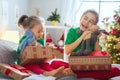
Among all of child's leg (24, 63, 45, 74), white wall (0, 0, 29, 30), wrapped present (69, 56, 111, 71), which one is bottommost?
child's leg (24, 63, 45, 74)

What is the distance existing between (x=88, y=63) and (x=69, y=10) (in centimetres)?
306

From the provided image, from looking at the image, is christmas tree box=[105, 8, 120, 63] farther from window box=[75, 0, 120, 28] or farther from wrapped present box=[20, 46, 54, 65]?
wrapped present box=[20, 46, 54, 65]

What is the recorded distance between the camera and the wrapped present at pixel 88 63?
133 centimetres

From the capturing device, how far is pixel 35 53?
171cm

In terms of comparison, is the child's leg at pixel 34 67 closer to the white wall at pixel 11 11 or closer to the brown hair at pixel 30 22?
the brown hair at pixel 30 22

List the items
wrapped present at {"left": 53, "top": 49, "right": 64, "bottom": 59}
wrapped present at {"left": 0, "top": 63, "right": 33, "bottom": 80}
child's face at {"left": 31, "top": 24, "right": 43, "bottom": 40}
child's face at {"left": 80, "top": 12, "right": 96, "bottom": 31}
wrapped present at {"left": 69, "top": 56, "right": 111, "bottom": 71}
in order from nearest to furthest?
1. wrapped present at {"left": 69, "top": 56, "right": 111, "bottom": 71}
2. wrapped present at {"left": 0, "top": 63, "right": 33, "bottom": 80}
3. child's face at {"left": 80, "top": 12, "right": 96, "bottom": 31}
4. wrapped present at {"left": 53, "top": 49, "right": 64, "bottom": 59}
5. child's face at {"left": 31, "top": 24, "right": 43, "bottom": 40}

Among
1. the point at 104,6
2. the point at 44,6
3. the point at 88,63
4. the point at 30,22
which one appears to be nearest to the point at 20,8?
the point at 44,6

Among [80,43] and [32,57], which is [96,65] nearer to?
[80,43]

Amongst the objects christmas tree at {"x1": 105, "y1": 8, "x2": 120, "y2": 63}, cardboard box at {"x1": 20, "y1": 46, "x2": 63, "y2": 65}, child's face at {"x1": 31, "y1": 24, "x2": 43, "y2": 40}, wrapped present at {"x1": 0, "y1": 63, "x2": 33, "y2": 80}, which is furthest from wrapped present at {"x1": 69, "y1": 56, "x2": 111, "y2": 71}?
christmas tree at {"x1": 105, "y1": 8, "x2": 120, "y2": 63}

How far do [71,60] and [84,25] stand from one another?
0.38m

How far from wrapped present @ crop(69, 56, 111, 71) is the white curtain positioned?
2996 mm

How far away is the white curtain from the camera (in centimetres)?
432

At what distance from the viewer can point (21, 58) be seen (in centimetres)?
179

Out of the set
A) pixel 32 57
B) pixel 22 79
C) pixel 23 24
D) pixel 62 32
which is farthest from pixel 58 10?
pixel 22 79
